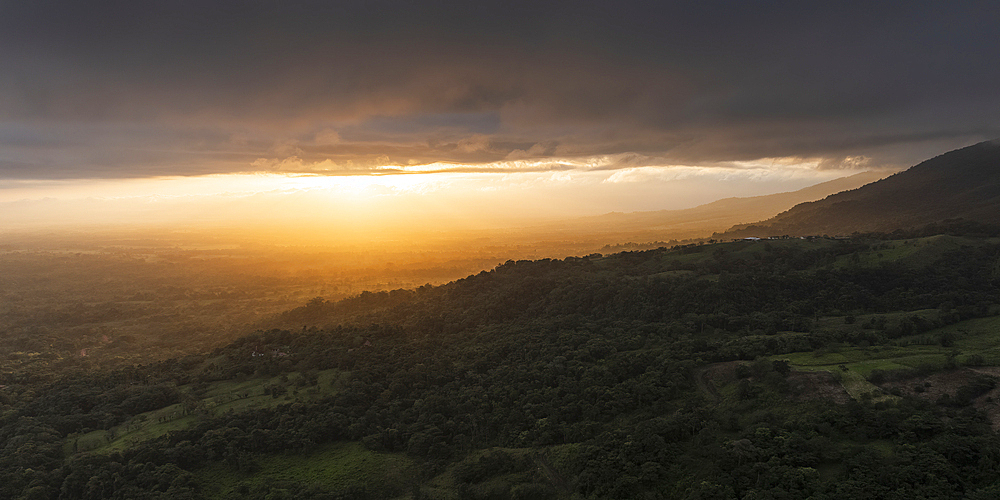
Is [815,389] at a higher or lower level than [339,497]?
higher

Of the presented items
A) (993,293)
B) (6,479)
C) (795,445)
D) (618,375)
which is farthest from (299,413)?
(993,293)

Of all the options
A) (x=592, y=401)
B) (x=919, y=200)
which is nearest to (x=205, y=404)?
(x=592, y=401)

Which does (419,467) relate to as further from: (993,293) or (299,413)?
(993,293)

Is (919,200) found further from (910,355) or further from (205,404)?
(205,404)

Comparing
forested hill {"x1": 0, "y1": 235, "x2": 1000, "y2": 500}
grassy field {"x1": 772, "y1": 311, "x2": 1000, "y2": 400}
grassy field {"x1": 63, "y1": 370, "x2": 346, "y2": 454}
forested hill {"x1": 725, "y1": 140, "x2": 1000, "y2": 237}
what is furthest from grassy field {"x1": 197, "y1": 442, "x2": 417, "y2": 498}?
forested hill {"x1": 725, "y1": 140, "x2": 1000, "y2": 237}

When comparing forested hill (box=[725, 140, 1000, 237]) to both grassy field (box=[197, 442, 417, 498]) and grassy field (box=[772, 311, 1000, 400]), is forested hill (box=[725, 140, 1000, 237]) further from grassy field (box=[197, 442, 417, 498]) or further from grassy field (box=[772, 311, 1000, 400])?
grassy field (box=[197, 442, 417, 498])

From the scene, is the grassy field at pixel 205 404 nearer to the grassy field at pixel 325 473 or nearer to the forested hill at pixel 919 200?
the grassy field at pixel 325 473

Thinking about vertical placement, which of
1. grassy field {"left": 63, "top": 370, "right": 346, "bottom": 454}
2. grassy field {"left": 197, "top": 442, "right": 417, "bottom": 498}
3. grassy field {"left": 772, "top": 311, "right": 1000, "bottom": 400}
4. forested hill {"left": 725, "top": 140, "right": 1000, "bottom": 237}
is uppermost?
forested hill {"left": 725, "top": 140, "right": 1000, "bottom": 237}
